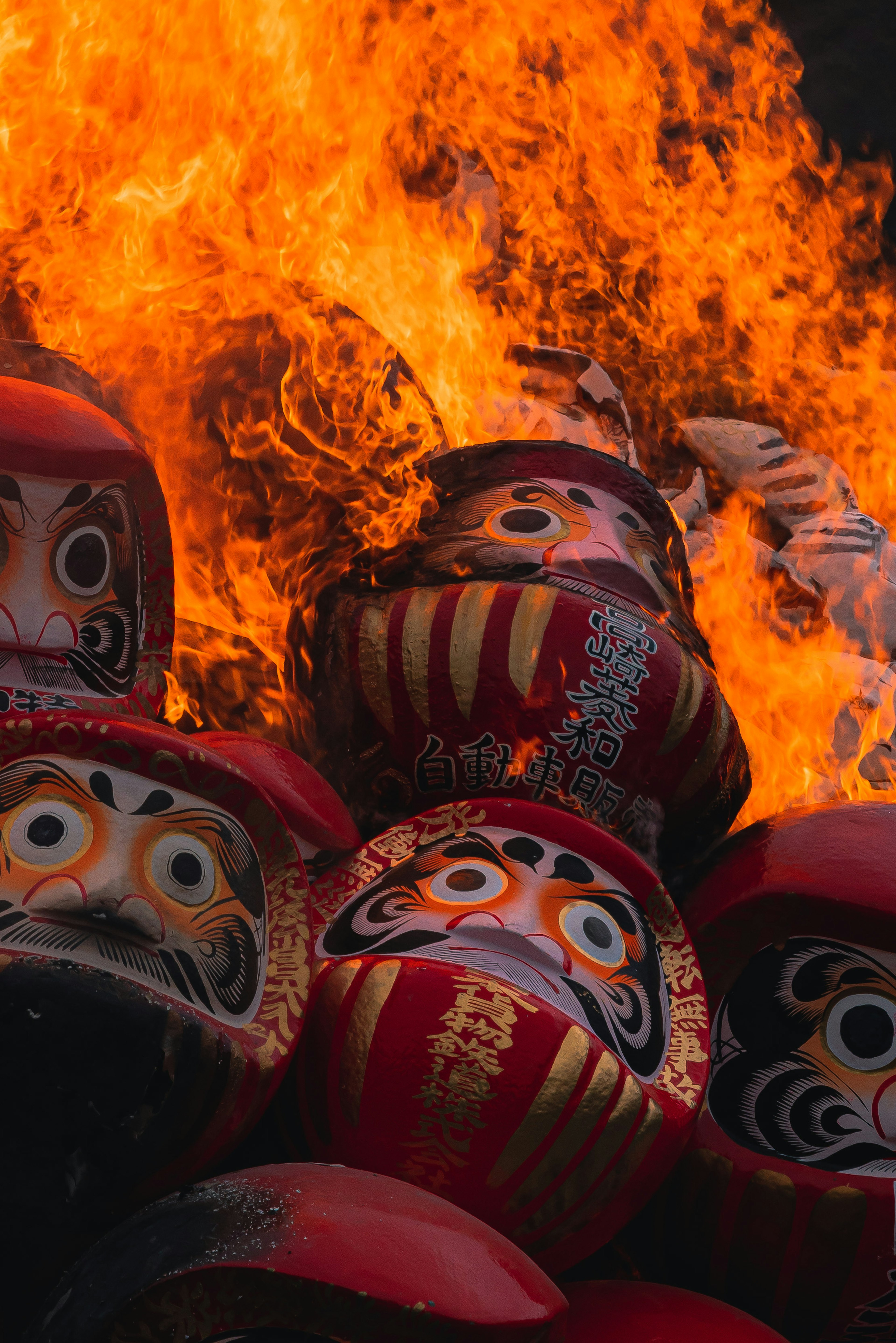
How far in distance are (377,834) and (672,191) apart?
13.4 feet

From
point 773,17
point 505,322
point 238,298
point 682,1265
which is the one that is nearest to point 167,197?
point 238,298

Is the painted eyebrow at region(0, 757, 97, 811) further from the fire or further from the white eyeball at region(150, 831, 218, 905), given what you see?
the fire

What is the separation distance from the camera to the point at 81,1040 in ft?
5.61

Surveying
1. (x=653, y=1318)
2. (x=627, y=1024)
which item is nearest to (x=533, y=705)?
(x=627, y=1024)

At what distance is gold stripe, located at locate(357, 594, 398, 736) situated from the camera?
9.46ft

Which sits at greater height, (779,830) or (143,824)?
(143,824)

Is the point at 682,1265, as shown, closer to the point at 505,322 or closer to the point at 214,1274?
the point at 214,1274

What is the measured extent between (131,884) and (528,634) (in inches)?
45.5

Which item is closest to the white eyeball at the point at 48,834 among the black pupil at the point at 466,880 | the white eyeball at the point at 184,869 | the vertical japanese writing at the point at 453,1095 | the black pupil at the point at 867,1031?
the white eyeball at the point at 184,869

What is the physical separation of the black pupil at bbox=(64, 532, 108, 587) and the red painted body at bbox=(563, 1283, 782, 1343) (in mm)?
1642

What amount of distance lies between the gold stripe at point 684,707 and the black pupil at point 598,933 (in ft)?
1.87

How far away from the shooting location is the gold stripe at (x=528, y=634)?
109 inches

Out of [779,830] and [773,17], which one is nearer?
[779,830]

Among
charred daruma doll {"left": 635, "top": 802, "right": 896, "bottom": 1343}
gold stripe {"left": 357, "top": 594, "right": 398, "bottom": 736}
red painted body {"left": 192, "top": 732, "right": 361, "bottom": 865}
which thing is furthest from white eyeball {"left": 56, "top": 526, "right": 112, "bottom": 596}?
charred daruma doll {"left": 635, "top": 802, "right": 896, "bottom": 1343}
